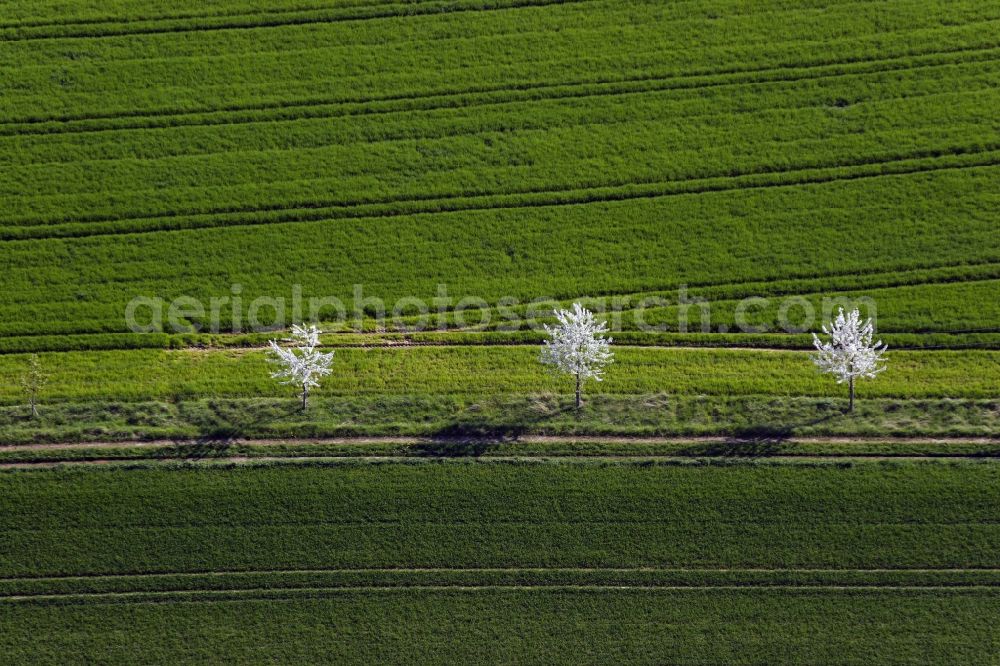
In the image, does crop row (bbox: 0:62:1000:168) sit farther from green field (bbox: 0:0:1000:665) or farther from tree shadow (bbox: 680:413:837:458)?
tree shadow (bbox: 680:413:837:458)

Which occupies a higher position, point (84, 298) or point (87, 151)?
point (87, 151)

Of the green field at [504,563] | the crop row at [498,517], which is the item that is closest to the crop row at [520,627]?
the green field at [504,563]

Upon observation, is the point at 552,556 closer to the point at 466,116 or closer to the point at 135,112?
the point at 466,116

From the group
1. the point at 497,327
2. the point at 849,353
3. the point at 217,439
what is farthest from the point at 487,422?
the point at 849,353

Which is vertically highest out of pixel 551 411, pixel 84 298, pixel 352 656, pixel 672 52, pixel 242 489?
pixel 672 52

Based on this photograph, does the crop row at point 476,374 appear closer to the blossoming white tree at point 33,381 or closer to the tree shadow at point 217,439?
the blossoming white tree at point 33,381

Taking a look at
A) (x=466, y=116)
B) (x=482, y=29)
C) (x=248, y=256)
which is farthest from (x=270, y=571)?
(x=482, y=29)

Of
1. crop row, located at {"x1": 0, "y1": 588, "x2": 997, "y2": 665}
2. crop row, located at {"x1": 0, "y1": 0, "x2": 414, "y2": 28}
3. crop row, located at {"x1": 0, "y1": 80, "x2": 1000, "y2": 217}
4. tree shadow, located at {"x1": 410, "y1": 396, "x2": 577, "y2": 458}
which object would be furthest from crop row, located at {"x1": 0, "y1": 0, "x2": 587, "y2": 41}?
crop row, located at {"x1": 0, "y1": 588, "x2": 997, "y2": 665}

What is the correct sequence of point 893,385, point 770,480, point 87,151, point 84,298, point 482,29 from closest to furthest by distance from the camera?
point 770,480 < point 893,385 < point 84,298 < point 87,151 < point 482,29
